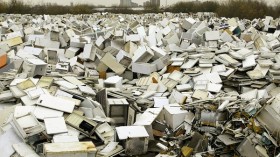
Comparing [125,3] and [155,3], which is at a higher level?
[155,3]

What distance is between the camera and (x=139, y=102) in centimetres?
590

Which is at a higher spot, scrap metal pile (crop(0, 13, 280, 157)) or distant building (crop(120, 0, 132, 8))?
distant building (crop(120, 0, 132, 8))

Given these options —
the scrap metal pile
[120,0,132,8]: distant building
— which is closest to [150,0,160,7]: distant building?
[120,0,132,8]: distant building

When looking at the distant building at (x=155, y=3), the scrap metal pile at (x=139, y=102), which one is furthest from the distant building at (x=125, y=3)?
the scrap metal pile at (x=139, y=102)

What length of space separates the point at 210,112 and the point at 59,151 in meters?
2.18

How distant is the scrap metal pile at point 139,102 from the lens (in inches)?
162

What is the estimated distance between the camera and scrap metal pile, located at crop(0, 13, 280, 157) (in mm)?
4125

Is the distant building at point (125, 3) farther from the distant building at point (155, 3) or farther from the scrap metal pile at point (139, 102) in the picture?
the scrap metal pile at point (139, 102)

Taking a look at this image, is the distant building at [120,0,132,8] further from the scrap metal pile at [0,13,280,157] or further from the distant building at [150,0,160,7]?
the scrap metal pile at [0,13,280,157]

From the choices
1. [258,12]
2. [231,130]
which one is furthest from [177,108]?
[258,12]

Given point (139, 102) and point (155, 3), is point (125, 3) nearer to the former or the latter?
point (155, 3)

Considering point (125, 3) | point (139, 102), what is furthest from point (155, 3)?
point (139, 102)

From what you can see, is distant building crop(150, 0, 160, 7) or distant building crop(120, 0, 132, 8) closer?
distant building crop(150, 0, 160, 7)

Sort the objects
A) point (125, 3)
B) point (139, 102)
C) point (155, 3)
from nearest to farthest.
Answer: point (139, 102) < point (155, 3) < point (125, 3)
